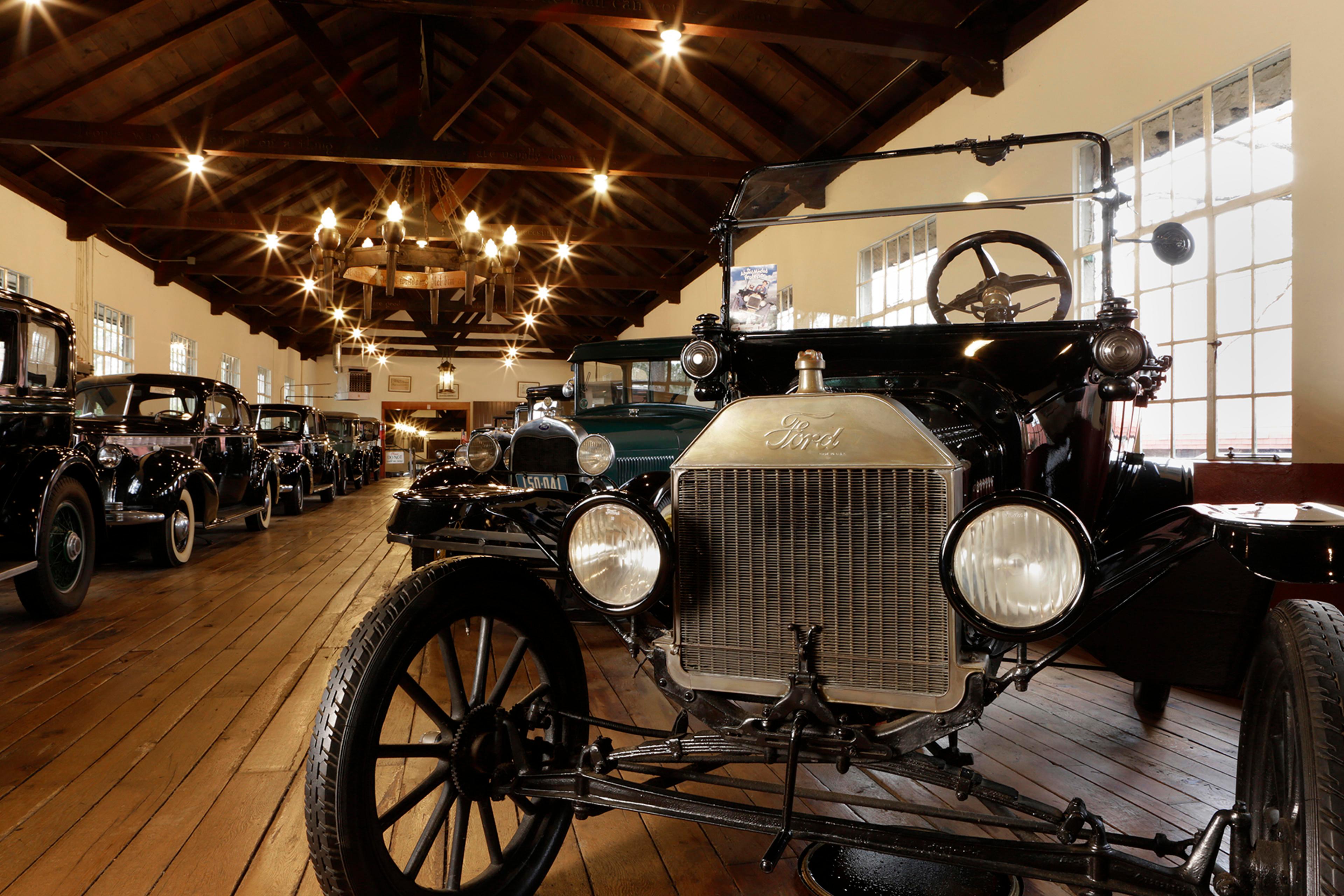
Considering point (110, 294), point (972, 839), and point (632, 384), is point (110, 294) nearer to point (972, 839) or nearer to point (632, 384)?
point (632, 384)

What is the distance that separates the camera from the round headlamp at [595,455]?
3.27 meters

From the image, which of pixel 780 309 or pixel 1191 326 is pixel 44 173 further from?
pixel 1191 326

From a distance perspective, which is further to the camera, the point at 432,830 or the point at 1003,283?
the point at 1003,283

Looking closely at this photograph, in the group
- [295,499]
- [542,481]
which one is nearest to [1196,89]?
[542,481]

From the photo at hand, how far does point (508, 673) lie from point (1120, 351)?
152 centimetres

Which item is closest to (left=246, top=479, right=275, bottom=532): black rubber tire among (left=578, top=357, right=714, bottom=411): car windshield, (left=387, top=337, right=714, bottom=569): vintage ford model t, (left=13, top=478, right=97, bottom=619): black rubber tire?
(left=387, top=337, right=714, bottom=569): vintage ford model t

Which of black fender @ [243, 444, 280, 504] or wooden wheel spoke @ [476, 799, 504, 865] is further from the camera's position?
black fender @ [243, 444, 280, 504]

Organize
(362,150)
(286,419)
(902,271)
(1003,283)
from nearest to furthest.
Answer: (1003,283) → (902,271) → (362,150) → (286,419)

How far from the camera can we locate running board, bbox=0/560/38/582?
3234 mm

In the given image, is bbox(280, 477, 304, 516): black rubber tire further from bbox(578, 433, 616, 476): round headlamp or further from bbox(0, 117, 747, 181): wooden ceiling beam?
bbox(578, 433, 616, 476): round headlamp

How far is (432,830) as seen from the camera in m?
1.31

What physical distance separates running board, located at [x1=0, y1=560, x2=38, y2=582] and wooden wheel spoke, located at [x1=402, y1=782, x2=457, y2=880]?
289 centimetres

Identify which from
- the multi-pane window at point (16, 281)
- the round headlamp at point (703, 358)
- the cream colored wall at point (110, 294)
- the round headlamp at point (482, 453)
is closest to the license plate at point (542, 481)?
the round headlamp at point (482, 453)

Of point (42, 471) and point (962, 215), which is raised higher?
point (962, 215)
